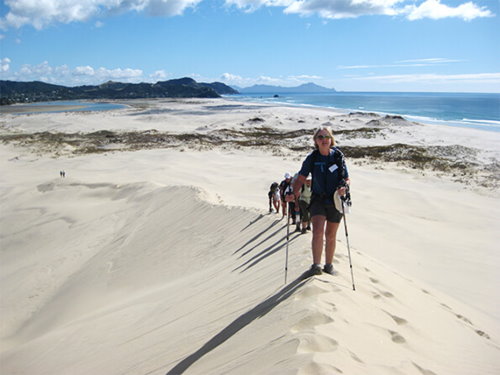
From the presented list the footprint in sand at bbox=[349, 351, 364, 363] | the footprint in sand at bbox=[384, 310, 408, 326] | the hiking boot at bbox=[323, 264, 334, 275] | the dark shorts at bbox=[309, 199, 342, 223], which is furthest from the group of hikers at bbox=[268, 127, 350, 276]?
the footprint in sand at bbox=[349, 351, 364, 363]

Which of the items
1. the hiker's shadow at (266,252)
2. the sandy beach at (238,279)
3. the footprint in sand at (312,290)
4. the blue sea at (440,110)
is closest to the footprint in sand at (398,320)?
the sandy beach at (238,279)

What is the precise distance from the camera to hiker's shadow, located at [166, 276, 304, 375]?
354cm

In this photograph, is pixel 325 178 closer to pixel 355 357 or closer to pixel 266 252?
pixel 355 357

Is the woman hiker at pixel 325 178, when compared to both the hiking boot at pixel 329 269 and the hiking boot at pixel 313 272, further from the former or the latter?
the hiking boot at pixel 329 269

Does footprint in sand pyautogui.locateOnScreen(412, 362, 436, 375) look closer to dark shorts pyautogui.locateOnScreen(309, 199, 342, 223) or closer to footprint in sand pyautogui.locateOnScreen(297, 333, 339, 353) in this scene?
footprint in sand pyautogui.locateOnScreen(297, 333, 339, 353)

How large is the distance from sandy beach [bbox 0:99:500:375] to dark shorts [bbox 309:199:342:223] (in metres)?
0.72

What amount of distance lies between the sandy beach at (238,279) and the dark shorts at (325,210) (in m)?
0.72

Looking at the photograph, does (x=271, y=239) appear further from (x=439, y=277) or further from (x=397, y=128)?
(x=397, y=128)

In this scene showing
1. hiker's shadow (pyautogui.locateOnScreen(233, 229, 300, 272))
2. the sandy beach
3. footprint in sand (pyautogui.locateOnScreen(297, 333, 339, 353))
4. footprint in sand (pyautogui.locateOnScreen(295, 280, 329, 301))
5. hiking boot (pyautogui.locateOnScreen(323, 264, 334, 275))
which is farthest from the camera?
hiker's shadow (pyautogui.locateOnScreen(233, 229, 300, 272))

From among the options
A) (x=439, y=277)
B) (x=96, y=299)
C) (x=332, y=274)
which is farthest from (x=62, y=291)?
(x=439, y=277)

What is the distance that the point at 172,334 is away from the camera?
4309mm

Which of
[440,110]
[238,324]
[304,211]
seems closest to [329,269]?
[238,324]

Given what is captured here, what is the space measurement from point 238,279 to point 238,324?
146cm

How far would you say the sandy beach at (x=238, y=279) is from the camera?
11.5 ft
